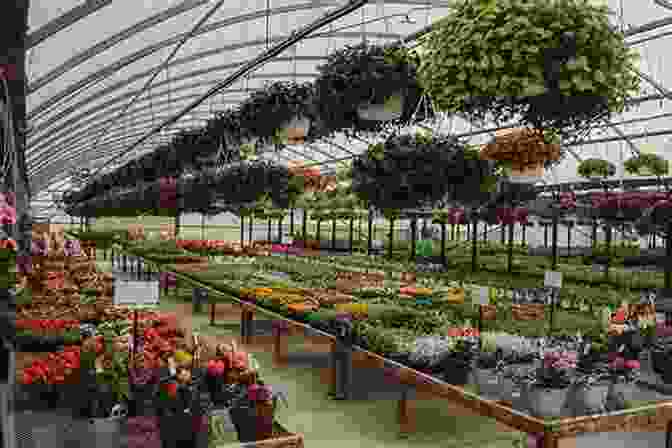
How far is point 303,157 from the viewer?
2914 cm

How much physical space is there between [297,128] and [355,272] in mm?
5531

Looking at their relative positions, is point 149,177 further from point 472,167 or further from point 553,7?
point 553,7

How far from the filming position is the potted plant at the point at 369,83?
13.2ft

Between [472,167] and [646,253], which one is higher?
[472,167]

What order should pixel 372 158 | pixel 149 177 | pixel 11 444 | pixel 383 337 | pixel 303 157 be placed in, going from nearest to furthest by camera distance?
pixel 11 444 → pixel 372 158 → pixel 383 337 → pixel 149 177 → pixel 303 157

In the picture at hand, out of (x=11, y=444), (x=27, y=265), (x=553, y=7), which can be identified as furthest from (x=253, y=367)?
(x=27, y=265)

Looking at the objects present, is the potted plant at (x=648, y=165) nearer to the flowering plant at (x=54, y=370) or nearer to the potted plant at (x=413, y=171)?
the potted plant at (x=413, y=171)

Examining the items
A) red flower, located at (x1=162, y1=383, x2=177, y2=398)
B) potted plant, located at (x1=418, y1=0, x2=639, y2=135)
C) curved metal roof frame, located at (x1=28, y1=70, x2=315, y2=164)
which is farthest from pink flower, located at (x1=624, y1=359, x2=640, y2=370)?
curved metal roof frame, located at (x1=28, y1=70, x2=315, y2=164)

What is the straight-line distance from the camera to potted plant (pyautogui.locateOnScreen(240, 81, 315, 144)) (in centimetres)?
566

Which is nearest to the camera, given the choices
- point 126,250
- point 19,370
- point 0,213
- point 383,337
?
point 0,213

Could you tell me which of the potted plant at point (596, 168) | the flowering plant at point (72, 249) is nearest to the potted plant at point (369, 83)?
the flowering plant at point (72, 249)

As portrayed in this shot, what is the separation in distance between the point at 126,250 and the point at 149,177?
10.6ft

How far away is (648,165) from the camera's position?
10438 mm

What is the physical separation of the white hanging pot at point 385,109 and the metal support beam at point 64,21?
3.14 meters
